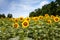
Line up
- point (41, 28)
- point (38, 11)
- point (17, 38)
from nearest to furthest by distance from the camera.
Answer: point (17, 38) < point (41, 28) < point (38, 11)

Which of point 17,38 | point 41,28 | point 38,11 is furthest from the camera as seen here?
point 38,11

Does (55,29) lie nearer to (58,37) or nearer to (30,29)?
(58,37)

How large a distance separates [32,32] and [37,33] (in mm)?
134

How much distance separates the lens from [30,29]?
560cm

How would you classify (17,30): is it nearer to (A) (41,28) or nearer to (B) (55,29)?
(A) (41,28)

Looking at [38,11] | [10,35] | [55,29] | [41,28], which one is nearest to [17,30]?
[10,35]

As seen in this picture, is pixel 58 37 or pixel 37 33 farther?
pixel 58 37

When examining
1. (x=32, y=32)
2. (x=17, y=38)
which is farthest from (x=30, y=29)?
(x=17, y=38)

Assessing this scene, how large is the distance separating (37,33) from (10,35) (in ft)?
2.12

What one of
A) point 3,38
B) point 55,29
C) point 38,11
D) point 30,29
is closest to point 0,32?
point 3,38

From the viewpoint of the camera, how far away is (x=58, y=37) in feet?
19.2

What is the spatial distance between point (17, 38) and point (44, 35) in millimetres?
682

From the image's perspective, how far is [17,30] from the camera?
18.4 ft

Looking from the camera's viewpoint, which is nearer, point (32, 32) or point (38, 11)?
point (32, 32)
